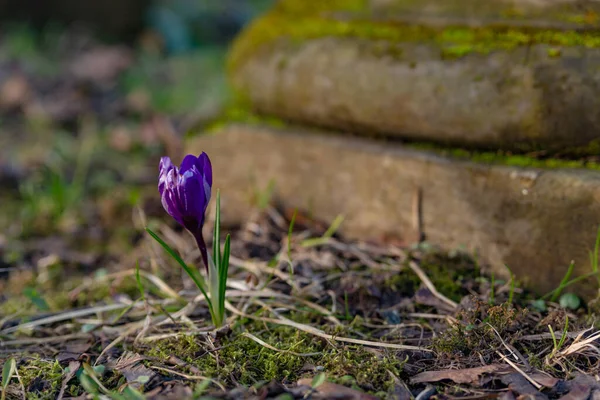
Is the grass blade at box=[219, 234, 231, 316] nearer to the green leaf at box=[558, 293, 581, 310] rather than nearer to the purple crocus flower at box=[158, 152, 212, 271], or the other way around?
the purple crocus flower at box=[158, 152, 212, 271]

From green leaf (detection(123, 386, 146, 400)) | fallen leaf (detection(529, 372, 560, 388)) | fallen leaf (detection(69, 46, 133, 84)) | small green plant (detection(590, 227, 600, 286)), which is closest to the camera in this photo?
green leaf (detection(123, 386, 146, 400))

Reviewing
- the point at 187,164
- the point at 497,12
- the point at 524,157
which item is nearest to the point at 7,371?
the point at 187,164

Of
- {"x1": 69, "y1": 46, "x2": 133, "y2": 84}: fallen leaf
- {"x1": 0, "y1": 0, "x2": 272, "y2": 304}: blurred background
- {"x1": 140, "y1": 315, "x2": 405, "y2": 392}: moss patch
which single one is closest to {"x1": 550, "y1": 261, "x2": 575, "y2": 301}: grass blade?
{"x1": 140, "y1": 315, "x2": 405, "y2": 392}: moss patch

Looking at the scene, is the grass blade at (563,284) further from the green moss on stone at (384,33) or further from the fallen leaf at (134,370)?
the fallen leaf at (134,370)

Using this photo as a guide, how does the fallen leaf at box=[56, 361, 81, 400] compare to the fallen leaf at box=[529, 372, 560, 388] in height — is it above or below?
above

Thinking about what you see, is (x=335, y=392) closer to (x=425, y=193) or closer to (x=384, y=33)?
(x=425, y=193)

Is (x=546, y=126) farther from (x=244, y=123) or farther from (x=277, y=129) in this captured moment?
(x=244, y=123)

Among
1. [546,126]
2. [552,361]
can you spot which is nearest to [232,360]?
[552,361]
